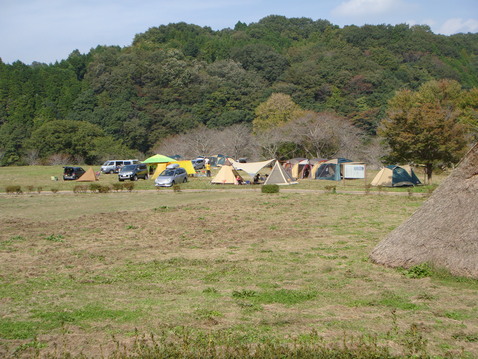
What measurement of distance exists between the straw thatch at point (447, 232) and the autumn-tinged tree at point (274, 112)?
5706 cm

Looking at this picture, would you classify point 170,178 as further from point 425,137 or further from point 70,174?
point 425,137

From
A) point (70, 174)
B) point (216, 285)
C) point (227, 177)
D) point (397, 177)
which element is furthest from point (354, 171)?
point (216, 285)

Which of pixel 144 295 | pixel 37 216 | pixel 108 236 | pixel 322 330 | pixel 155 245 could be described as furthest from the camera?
pixel 37 216

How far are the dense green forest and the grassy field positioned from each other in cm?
5198

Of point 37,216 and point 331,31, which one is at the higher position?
point 331,31

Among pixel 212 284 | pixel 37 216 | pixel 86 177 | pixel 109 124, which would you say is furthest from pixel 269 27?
pixel 212 284

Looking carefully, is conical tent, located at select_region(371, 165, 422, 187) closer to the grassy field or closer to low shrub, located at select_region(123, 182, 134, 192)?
low shrub, located at select_region(123, 182, 134, 192)

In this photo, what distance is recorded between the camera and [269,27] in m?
142

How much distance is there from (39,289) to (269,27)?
140547 mm

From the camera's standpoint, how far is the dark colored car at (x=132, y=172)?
3888 centimetres

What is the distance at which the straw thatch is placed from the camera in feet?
29.1

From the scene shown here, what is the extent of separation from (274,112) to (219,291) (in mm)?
62885

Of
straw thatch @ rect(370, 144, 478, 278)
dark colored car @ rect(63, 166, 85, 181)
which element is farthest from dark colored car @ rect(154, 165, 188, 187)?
straw thatch @ rect(370, 144, 478, 278)

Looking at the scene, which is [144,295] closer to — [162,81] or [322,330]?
[322,330]
